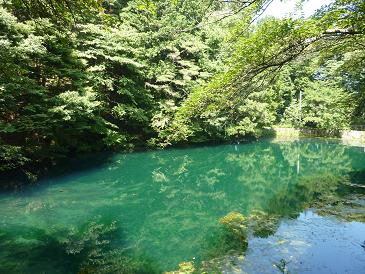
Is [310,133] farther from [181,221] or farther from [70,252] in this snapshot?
[70,252]

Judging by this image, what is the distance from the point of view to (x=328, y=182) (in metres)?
13.7

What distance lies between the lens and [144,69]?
2328cm

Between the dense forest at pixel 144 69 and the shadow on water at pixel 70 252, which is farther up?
the dense forest at pixel 144 69

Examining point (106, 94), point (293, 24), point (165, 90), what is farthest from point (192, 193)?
point (165, 90)

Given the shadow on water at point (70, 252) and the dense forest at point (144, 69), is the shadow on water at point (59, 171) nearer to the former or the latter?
the dense forest at point (144, 69)

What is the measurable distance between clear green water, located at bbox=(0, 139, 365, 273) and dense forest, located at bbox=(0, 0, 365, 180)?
260 centimetres

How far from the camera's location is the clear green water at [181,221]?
6.30 m

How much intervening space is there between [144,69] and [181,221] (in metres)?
16.0

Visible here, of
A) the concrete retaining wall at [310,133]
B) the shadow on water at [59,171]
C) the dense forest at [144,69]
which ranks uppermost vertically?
the dense forest at [144,69]

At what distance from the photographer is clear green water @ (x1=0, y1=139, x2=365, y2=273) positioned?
6297mm

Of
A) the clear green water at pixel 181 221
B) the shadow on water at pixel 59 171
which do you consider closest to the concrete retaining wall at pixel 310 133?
the clear green water at pixel 181 221

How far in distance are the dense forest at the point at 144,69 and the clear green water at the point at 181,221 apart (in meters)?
2.60

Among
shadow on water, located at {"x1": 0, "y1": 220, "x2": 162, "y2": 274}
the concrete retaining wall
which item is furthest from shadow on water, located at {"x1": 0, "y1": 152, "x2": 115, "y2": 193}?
the concrete retaining wall

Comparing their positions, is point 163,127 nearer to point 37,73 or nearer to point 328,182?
point 37,73
